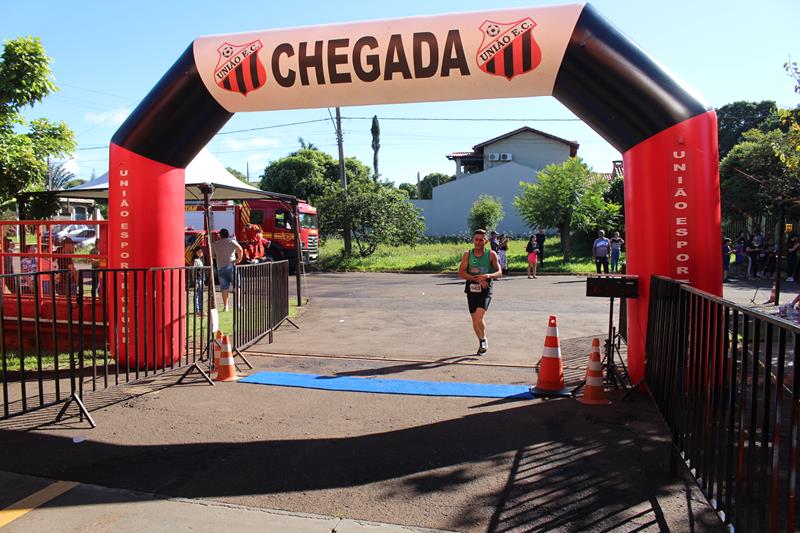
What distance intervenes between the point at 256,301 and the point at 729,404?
6934mm

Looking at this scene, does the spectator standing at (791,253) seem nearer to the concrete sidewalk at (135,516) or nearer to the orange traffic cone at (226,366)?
the orange traffic cone at (226,366)

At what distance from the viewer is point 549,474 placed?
4246mm

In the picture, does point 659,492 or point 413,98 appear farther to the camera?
point 413,98

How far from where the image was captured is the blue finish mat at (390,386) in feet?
21.1

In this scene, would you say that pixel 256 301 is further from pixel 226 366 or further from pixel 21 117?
pixel 21 117

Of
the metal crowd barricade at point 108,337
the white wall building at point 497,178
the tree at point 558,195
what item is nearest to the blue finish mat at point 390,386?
the metal crowd barricade at point 108,337

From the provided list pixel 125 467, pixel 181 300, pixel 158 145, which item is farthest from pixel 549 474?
pixel 158 145

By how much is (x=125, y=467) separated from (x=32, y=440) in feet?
3.83

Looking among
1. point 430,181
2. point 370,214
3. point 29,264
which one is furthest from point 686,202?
point 430,181

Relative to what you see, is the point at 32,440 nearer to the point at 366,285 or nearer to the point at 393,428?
the point at 393,428

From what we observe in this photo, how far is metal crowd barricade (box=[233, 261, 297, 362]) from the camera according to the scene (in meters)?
8.20

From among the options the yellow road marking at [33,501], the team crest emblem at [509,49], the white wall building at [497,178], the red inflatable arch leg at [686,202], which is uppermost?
the white wall building at [497,178]

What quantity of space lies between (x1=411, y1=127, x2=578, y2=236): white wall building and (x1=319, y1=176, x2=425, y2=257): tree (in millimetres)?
11692

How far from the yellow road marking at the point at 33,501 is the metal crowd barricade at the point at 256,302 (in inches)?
143
